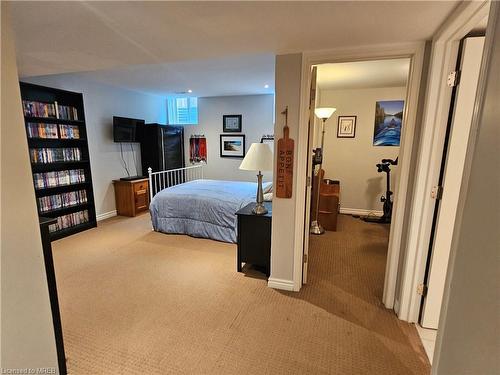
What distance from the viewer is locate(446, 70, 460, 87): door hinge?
5.30 feet

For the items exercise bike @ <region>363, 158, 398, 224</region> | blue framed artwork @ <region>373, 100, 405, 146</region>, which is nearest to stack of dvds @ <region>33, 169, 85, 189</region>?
exercise bike @ <region>363, 158, 398, 224</region>

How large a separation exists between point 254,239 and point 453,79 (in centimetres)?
201

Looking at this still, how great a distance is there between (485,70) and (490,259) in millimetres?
548

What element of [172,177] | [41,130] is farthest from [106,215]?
[41,130]

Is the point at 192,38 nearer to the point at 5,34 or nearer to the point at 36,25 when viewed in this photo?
the point at 36,25

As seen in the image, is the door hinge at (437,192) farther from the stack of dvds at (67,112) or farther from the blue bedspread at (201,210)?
the stack of dvds at (67,112)

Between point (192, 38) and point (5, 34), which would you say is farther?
point (192, 38)

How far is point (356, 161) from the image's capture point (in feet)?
15.5

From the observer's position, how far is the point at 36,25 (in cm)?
166

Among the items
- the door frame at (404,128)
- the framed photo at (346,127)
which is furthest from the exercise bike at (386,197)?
the door frame at (404,128)

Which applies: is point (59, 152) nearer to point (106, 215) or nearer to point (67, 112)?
point (67, 112)

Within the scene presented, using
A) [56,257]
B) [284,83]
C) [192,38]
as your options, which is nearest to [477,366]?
[284,83]

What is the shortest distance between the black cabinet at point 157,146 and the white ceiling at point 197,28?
8.28 ft

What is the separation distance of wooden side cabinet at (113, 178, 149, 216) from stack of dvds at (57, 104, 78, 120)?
49.9 inches
